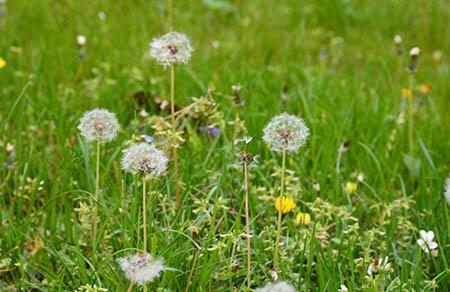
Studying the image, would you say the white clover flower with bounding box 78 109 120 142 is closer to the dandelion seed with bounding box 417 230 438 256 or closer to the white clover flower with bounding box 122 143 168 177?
the white clover flower with bounding box 122 143 168 177

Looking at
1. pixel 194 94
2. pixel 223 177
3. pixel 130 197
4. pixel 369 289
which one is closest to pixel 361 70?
pixel 194 94

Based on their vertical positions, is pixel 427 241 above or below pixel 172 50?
below

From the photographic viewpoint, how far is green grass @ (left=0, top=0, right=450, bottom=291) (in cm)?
201

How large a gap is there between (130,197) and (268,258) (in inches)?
18.5

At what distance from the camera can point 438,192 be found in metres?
2.49

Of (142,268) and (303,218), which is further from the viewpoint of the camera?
(303,218)

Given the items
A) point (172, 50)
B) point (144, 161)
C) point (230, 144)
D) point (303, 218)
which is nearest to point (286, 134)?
point (144, 161)

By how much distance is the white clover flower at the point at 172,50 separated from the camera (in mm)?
1969

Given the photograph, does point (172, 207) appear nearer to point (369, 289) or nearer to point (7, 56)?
point (369, 289)

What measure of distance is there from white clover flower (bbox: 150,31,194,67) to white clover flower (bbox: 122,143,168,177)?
1.14 ft

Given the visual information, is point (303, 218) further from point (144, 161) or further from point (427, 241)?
point (144, 161)

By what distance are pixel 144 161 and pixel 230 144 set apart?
929 millimetres

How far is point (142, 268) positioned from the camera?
5.24ft

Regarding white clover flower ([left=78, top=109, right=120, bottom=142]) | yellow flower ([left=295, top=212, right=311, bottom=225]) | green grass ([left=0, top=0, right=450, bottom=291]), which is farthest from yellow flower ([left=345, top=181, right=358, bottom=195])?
white clover flower ([left=78, top=109, right=120, bottom=142])
